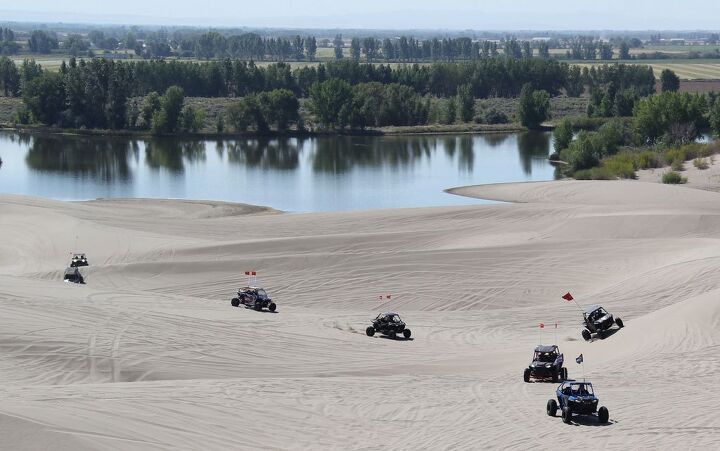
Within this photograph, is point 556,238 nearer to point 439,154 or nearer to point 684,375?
point 684,375

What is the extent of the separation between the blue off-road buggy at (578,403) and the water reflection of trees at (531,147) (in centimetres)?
4815

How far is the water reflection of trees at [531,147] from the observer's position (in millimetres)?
69875

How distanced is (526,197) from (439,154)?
73.8 feet

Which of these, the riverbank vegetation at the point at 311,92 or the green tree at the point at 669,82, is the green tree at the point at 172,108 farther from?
the green tree at the point at 669,82

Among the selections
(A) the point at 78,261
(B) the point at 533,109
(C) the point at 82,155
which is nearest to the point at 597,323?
(A) the point at 78,261

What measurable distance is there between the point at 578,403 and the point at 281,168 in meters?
51.5

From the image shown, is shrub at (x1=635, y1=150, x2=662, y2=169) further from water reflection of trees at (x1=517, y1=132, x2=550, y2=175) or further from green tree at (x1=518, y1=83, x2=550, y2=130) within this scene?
green tree at (x1=518, y1=83, x2=550, y2=130)

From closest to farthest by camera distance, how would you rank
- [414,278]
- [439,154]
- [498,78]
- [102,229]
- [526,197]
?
1. [414,278]
2. [102,229]
3. [526,197]
4. [439,154]
5. [498,78]

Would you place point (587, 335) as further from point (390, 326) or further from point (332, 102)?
point (332, 102)

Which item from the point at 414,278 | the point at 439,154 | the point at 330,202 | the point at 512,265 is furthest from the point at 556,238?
the point at 439,154

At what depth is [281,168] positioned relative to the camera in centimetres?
6700

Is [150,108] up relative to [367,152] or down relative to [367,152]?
up

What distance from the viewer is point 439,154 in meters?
74.5

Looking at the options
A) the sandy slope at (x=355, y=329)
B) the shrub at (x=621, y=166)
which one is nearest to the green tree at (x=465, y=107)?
the shrub at (x=621, y=166)
